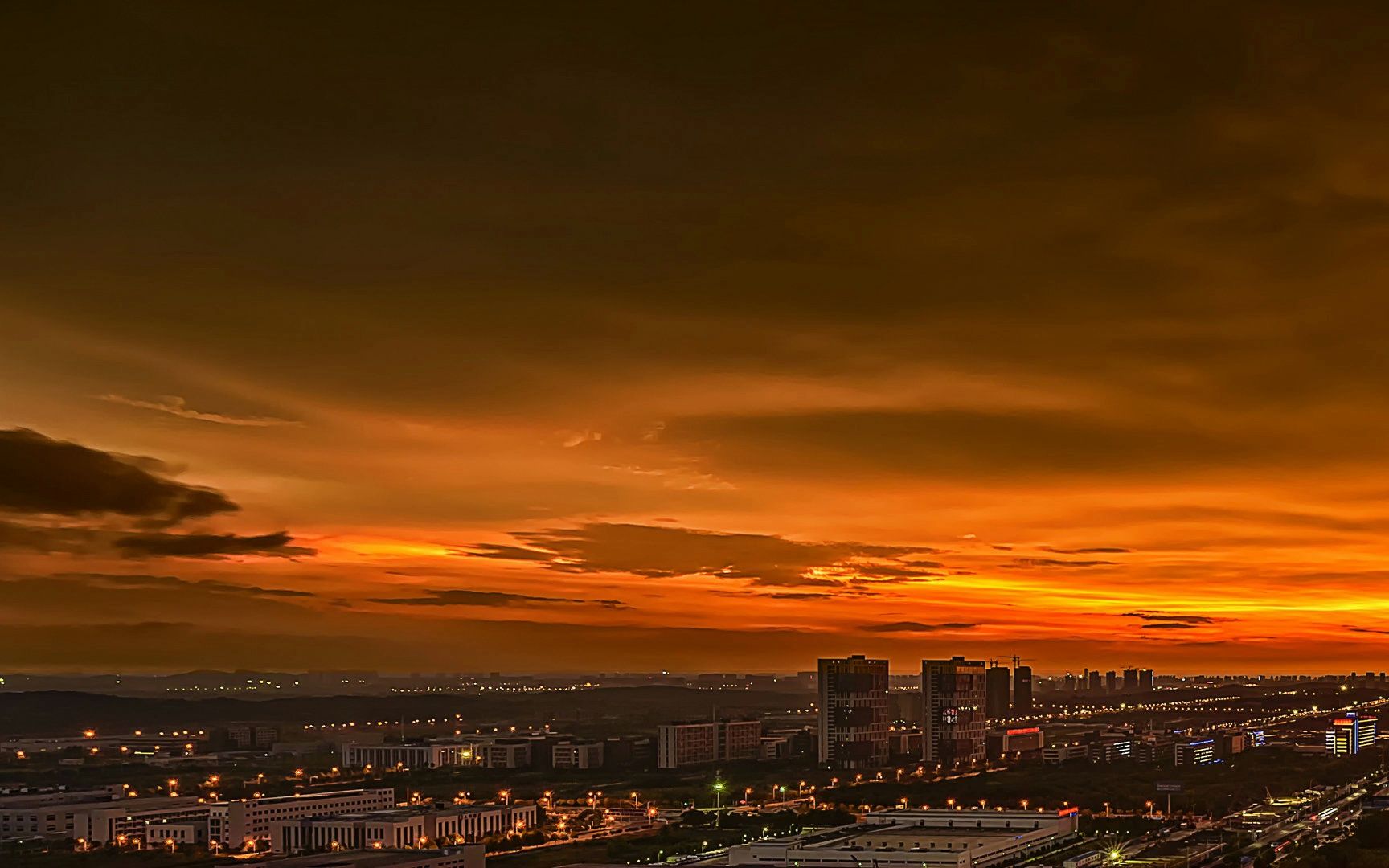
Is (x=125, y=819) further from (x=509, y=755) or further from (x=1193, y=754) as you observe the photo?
(x=1193, y=754)

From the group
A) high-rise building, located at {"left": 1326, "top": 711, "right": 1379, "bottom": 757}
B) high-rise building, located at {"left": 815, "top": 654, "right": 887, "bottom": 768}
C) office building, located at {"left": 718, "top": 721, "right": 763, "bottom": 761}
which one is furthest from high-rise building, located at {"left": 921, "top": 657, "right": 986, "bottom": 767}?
high-rise building, located at {"left": 1326, "top": 711, "right": 1379, "bottom": 757}

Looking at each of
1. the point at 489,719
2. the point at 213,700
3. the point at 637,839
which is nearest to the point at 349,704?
the point at 213,700

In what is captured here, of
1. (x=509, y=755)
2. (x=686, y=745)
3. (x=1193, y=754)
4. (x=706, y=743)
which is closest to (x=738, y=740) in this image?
(x=706, y=743)

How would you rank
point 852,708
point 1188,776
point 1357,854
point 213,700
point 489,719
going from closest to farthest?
point 1357,854 → point 1188,776 → point 852,708 → point 489,719 → point 213,700

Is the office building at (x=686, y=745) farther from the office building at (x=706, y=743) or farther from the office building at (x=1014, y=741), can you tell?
the office building at (x=1014, y=741)

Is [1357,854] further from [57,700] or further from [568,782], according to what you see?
[57,700]

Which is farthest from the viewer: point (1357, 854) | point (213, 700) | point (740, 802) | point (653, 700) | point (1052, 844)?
point (653, 700)
